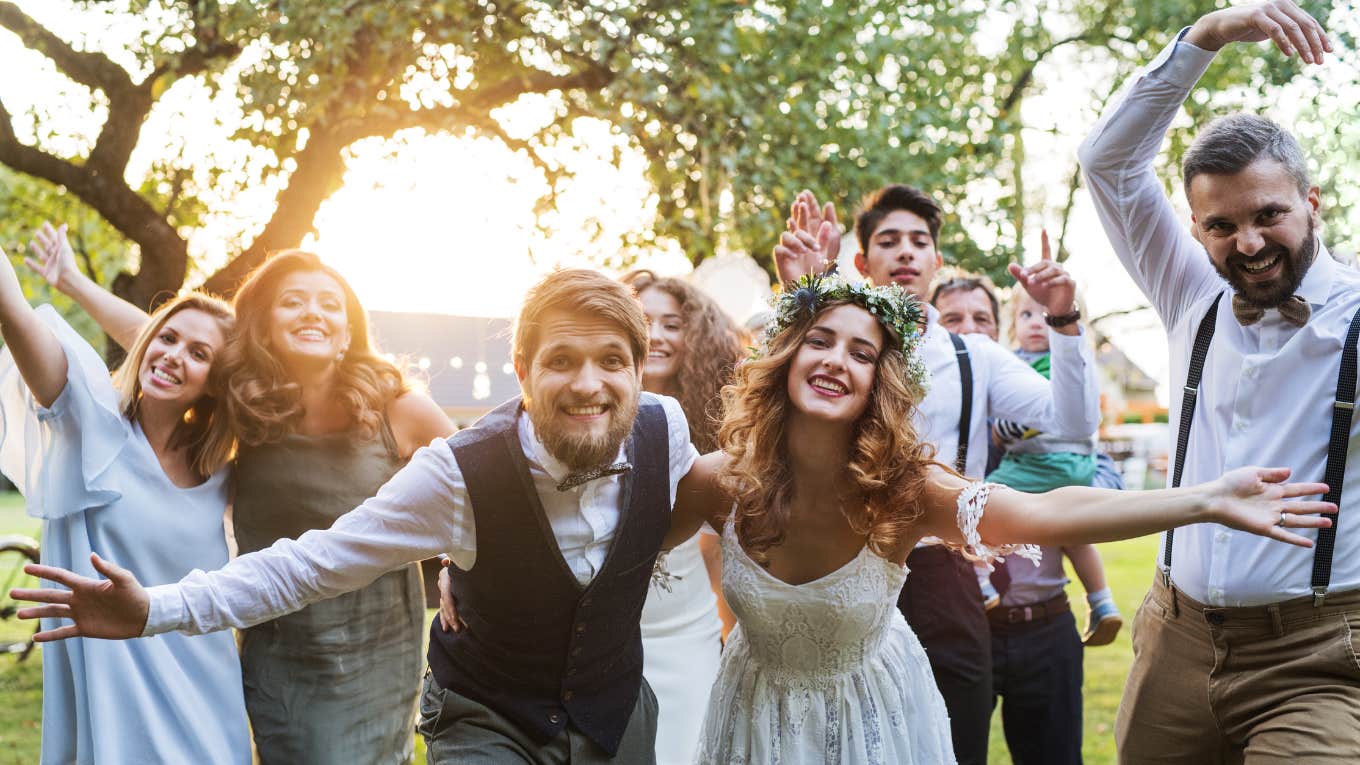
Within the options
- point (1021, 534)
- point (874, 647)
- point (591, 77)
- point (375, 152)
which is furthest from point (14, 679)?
point (1021, 534)

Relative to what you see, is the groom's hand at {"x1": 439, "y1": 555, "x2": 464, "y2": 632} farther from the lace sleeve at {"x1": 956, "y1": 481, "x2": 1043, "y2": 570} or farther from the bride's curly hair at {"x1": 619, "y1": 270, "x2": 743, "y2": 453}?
the lace sleeve at {"x1": 956, "y1": 481, "x2": 1043, "y2": 570}

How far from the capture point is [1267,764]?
2.99 metres

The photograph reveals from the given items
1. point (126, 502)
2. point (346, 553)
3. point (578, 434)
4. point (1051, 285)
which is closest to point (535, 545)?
point (578, 434)

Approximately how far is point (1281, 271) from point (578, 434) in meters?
2.00

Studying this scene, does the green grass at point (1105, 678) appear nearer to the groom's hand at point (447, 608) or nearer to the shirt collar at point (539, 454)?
the groom's hand at point (447, 608)

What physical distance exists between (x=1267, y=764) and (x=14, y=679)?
34.9 ft

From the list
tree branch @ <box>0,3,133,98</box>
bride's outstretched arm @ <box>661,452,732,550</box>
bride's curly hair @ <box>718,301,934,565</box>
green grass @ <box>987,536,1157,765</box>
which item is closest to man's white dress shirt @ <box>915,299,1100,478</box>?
bride's curly hair @ <box>718,301,934,565</box>

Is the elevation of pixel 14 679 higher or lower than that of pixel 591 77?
lower

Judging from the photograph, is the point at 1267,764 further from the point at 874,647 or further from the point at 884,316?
the point at 884,316

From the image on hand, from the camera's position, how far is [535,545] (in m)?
3.30

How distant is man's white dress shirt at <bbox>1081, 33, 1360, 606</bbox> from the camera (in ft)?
10.2

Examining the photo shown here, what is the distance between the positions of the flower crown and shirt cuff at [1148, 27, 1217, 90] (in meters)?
1.01

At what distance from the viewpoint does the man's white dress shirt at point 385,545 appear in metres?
3.07

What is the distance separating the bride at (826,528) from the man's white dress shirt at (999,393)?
0.69 metres
